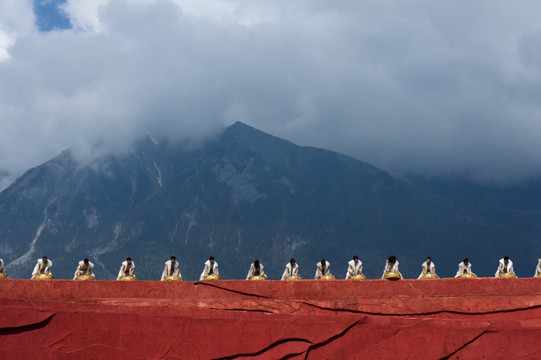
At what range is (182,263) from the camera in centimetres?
8175

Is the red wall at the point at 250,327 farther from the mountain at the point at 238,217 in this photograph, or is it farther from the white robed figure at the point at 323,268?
the mountain at the point at 238,217

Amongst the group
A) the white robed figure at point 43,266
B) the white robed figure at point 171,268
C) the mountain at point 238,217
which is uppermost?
the mountain at point 238,217

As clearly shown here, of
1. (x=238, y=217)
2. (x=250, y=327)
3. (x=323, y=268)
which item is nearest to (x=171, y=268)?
(x=323, y=268)

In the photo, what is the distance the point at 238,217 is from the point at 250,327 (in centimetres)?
8308

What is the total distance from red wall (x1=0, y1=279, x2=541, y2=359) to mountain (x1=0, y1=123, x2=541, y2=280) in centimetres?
6115

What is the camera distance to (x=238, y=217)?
94938 mm

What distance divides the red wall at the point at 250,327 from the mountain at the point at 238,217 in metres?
61.2

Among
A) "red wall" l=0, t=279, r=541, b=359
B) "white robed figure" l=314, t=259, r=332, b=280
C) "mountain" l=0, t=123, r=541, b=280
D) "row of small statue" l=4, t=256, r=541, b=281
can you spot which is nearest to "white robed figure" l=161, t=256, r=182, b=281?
"row of small statue" l=4, t=256, r=541, b=281

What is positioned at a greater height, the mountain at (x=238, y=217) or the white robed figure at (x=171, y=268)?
the mountain at (x=238, y=217)

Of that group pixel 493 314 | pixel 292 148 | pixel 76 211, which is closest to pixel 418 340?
pixel 493 314

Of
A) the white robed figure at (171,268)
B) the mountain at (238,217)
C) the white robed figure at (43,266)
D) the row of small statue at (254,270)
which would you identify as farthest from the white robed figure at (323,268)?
the mountain at (238,217)

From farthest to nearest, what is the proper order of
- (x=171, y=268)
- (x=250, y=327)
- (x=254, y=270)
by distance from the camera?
1. (x=171, y=268)
2. (x=254, y=270)
3. (x=250, y=327)

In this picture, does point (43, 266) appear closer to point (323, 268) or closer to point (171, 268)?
point (171, 268)

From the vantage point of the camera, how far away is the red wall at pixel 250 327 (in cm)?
1171
